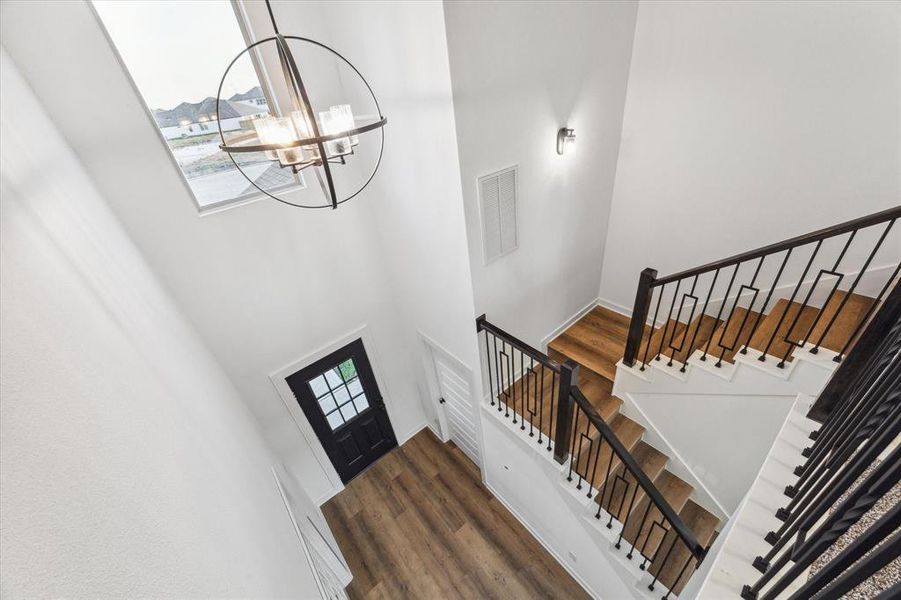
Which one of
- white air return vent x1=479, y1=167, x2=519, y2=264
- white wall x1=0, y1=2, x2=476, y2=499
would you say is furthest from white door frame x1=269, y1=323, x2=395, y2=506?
white air return vent x1=479, y1=167, x2=519, y2=264

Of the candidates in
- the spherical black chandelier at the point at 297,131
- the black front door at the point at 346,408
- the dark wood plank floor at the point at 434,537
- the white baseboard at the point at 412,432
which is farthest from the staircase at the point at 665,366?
the spherical black chandelier at the point at 297,131

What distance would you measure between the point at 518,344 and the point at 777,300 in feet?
9.11

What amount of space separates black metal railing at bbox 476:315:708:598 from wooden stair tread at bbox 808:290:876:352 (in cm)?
162

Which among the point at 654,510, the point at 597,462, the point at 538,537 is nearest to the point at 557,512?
the point at 597,462

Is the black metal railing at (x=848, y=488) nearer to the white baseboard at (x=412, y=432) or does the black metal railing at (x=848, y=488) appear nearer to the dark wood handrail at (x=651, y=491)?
the dark wood handrail at (x=651, y=491)

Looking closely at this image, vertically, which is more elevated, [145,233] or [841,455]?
[145,233]

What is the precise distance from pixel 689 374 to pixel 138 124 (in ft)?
14.4

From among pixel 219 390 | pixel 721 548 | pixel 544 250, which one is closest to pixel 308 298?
pixel 219 390

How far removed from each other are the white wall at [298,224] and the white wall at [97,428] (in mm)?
290

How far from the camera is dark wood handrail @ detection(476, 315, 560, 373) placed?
2482mm

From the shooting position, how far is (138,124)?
2248 millimetres

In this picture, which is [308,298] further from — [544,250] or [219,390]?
[544,250]

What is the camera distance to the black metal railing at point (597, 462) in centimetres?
230

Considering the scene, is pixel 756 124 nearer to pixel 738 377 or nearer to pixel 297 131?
pixel 738 377
